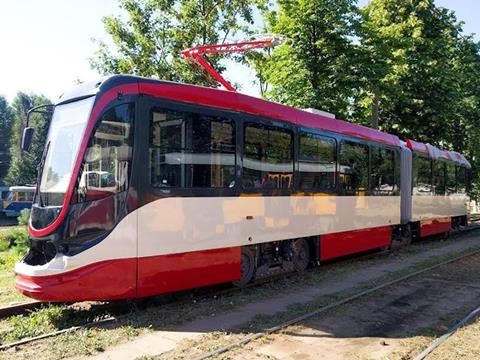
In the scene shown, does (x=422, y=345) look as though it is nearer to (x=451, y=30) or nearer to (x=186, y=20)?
(x=186, y=20)

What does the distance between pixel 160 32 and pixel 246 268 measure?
46.1ft

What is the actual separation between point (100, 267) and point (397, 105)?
922 inches

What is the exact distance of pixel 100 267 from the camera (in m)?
6.70

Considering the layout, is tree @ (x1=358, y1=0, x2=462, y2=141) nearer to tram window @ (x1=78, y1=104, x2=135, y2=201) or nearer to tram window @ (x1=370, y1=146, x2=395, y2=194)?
tram window @ (x1=370, y1=146, x2=395, y2=194)

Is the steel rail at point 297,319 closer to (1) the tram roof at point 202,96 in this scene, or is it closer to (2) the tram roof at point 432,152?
(1) the tram roof at point 202,96

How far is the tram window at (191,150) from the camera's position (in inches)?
289

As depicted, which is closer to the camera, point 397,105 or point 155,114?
point 155,114

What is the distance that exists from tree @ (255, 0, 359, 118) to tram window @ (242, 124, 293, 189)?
8415 mm

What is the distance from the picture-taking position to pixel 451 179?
67.4ft

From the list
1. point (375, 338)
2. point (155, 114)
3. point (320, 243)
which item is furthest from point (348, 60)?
point (375, 338)

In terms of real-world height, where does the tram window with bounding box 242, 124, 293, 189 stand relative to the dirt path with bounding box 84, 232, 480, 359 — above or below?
above

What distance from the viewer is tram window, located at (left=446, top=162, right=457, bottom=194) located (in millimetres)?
20123

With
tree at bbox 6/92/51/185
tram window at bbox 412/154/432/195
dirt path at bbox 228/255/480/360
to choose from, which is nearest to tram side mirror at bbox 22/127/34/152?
Result: dirt path at bbox 228/255/480/360

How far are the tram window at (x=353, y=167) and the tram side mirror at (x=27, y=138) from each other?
6747mm
